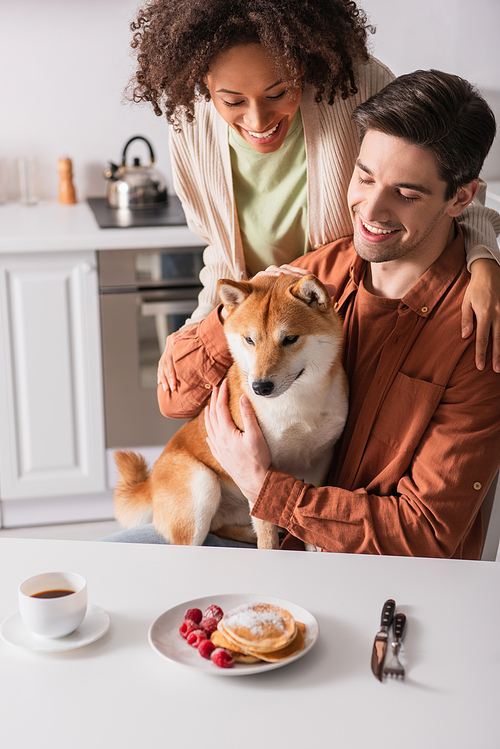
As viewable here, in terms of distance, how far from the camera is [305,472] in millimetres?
1558

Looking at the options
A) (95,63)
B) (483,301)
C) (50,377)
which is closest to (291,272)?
(483,301)

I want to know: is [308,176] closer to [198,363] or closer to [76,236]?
[198,363]

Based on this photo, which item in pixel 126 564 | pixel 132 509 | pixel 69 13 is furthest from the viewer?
pixel 69 13

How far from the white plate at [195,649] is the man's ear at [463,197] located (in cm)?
79

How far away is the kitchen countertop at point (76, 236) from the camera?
2.65 m

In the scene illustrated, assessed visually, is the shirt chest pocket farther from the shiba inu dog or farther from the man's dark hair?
the man's dark hair

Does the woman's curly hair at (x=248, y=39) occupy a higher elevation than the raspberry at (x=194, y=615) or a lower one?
higher

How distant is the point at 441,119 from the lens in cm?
124

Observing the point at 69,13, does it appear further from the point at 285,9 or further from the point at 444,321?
the point at 444,321

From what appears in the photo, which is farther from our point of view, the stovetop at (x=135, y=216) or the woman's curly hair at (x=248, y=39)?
the stovetop at (x=135, y=216)

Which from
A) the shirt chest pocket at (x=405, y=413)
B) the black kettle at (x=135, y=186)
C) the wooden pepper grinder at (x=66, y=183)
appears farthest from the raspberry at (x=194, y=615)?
the wooden pepper grinder at (x=66, y=183)

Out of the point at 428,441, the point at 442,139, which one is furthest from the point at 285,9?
the point at 428,441

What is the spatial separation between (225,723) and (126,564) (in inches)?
13.9

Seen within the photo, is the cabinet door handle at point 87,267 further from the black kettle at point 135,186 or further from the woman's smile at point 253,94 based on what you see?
the woman's smile at point 253,94
